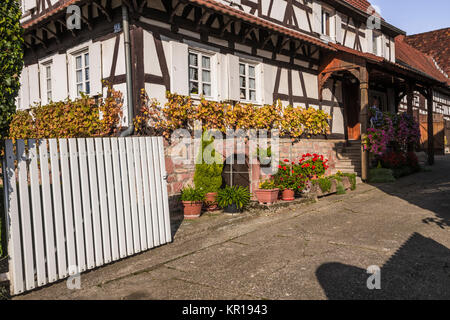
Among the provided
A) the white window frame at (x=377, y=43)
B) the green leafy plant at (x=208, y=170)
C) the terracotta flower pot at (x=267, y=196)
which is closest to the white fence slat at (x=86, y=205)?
the green leafy plant at (x=208, y=170)

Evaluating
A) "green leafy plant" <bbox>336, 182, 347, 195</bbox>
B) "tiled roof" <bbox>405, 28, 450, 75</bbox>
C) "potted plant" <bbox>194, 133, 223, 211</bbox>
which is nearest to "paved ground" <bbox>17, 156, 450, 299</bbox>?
"potted plant" <bbox>194, 133, 223, 211</bbox>

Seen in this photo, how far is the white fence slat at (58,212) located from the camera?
362cm

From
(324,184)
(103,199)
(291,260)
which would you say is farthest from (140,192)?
(324,184)

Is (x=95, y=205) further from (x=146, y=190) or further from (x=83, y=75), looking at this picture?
(x=83, y=75)

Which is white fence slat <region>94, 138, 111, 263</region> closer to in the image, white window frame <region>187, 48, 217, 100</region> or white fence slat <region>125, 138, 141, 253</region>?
white fence slat <region>125, 138, 141, 253</region>

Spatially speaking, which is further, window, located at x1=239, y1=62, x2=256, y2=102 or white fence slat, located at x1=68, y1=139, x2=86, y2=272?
window, located at x1=239, y1=62, x2=256, y2=102

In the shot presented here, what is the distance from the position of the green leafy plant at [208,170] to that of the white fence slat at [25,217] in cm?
395

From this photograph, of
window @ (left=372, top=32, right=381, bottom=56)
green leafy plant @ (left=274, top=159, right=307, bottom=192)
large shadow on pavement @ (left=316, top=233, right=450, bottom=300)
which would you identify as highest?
window @ (left=372, top=32, right=381, bottom=56)

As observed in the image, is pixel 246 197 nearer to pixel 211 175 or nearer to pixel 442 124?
pixel 211 175

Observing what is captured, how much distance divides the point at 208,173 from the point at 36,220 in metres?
4.05

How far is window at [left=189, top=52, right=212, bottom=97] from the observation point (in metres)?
8.30

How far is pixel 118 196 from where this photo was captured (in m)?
→ 4.30
